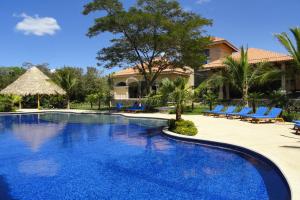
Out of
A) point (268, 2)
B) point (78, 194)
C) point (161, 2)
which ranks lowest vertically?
point (78, 194)

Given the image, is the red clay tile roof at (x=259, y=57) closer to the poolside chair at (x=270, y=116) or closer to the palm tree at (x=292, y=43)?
the palm tree at (x=292, y=43)

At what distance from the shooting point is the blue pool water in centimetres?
655

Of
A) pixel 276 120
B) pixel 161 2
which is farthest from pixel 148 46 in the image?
pixel 276 120

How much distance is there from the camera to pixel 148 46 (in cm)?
2725

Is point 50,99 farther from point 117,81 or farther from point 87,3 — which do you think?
point 87,3

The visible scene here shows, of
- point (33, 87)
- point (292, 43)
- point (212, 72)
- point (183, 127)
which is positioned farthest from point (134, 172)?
point (33, 87)

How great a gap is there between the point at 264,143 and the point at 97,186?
5.98 m

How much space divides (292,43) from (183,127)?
775cm

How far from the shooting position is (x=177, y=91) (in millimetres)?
13086

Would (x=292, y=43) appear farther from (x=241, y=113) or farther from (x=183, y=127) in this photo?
(x=183, y=127)

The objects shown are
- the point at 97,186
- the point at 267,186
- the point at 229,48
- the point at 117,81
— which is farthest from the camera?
the point at 117,81

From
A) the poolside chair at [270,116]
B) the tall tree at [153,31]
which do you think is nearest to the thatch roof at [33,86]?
the tall tree at [153,31]

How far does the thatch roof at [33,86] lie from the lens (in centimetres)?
3672

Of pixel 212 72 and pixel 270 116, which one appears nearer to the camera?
pixel 270 116
